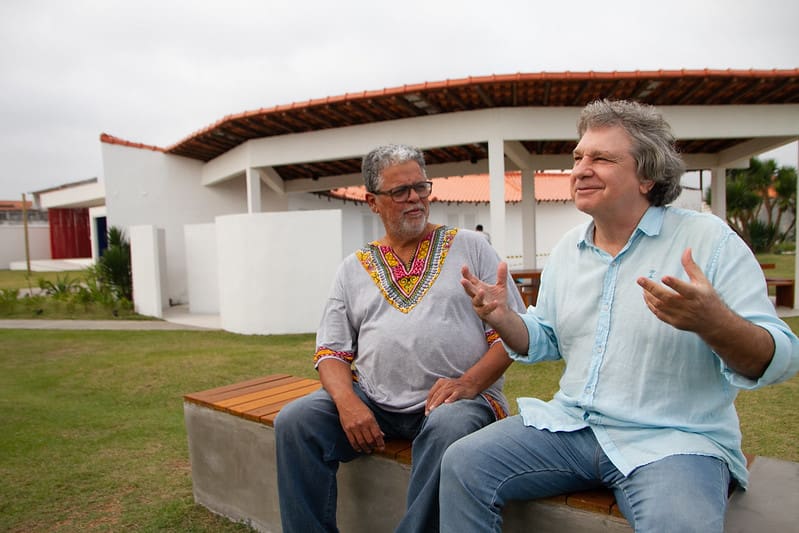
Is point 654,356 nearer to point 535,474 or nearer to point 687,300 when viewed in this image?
point 687,300

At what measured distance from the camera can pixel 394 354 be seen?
2.43m

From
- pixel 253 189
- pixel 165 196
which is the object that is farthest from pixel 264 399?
pixel 165 196

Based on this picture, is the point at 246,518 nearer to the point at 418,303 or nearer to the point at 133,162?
the point at 418,303

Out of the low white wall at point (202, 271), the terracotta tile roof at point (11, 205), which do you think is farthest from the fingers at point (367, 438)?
the terracotta tile roof at point (11, 205)

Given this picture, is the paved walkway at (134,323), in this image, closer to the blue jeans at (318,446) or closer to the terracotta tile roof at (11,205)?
the blue jeans at (318,446)

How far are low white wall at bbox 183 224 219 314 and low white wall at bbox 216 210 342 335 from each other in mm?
3158

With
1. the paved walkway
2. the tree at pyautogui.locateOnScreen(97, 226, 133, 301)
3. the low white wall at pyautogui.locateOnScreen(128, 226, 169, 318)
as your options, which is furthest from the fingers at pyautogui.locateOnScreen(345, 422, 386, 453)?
the tree at pyautogui.locateOnScreen(97, 226, 133, 301)

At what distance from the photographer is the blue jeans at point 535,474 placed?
1.60m

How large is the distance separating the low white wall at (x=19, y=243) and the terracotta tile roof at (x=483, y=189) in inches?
908

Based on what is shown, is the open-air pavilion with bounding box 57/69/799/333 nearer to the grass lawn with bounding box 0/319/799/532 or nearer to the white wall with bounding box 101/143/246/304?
the white wall with bounding box 101/143/246/304

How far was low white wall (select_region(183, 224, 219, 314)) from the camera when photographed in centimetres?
1194

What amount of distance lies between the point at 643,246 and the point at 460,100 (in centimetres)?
717

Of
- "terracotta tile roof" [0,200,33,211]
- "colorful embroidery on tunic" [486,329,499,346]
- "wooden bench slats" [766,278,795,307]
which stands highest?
"terracotta tile roof" [0,200,33,211]

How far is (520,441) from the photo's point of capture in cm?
186
